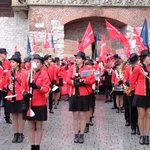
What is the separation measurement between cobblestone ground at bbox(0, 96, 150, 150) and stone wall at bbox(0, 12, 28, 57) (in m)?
12.9

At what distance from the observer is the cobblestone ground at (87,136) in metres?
8.60

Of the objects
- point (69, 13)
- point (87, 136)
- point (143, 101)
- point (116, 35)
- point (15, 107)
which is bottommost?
point (87, 136)

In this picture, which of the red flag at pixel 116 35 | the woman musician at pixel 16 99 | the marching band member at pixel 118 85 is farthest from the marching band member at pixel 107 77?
the woman musician at pixel 16 99

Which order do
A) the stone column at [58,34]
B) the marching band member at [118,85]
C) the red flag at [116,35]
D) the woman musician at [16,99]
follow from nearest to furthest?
the woman musician at [16,99]
the red flag at [116,35]
the marching band member at [118,85]
the stone column at [58,34]

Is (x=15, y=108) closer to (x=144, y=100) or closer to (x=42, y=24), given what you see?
(x=144, y=100)

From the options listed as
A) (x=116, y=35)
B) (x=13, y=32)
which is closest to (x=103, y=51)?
(x=116, y=35)

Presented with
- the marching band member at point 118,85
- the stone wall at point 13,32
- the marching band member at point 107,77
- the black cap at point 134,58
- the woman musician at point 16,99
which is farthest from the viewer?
the stone wall at point 13,32

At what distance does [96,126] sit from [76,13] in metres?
13.2

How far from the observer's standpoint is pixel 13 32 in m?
25.9

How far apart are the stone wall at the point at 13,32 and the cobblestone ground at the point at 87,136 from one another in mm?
12913

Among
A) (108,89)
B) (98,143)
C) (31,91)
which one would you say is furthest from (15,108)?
(108,89)

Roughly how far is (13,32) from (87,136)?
56.3ft

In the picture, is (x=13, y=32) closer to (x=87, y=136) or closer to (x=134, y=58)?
(x=87, y=136)

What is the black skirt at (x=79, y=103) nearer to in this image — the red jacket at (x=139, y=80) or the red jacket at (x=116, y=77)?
the red jacket at (x=139, y=80)
